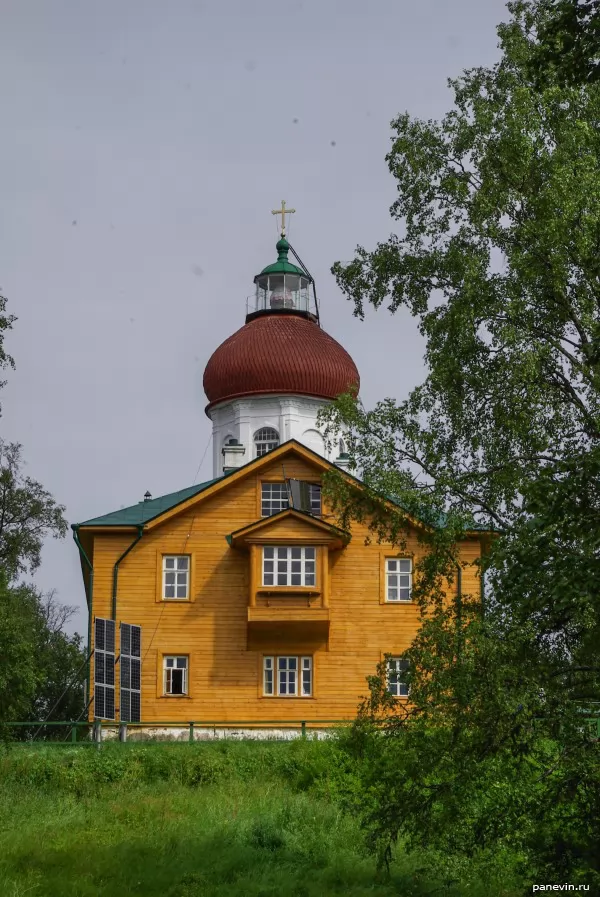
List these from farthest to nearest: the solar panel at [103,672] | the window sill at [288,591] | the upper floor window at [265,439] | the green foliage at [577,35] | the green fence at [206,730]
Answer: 1. the upper floor window at [265,439]
2. the window sill at [288,591]
3. the green fence at [206,730]
4. the solar panel at [103,672]
5. the green foliage at [577,35]

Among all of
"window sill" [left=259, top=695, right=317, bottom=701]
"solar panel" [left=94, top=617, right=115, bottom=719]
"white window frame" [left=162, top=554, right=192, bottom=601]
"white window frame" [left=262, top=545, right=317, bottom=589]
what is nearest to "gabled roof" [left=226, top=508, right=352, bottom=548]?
"white window frame" [left=262, top=545, right=317, bottom=589]

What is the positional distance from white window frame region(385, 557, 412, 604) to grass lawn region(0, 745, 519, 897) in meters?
6.97

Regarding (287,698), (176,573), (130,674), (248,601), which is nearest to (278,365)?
(176,573)

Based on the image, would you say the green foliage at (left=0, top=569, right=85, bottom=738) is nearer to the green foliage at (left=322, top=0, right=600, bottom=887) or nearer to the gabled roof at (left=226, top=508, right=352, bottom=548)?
the gabled roof at (left=226, top=508, right=352, bottom=548)

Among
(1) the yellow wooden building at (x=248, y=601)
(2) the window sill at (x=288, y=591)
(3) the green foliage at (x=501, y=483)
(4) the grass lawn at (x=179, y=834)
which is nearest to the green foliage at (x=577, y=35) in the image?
(3) the green foliage at (x=501, y=483)

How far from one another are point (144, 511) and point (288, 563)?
4263 mm

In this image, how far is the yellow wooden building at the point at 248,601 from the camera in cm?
3316

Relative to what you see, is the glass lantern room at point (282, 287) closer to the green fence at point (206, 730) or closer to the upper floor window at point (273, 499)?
the upper floor window at point (273, 499)

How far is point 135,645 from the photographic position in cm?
3297

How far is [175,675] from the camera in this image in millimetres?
33594

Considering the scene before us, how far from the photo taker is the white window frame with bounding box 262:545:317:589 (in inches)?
1316

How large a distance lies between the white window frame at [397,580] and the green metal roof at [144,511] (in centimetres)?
480

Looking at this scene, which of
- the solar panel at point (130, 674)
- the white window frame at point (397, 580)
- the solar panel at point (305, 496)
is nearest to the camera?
the solar panel at point (130, 674)

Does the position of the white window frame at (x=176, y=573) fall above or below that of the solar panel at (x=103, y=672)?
above
